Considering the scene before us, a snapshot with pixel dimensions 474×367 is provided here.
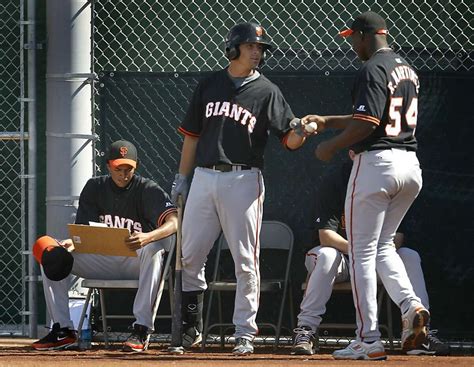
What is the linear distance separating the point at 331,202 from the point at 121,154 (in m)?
1.44

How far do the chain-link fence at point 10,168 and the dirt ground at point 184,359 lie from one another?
982 mm

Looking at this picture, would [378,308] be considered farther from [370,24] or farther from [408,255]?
[370,24]

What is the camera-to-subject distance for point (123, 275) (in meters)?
7.60

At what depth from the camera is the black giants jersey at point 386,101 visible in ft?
20.2

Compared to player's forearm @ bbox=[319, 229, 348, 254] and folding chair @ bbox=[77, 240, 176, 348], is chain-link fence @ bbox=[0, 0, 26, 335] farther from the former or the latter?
player's forearm @ bbox=[319, 229, 348, 254]

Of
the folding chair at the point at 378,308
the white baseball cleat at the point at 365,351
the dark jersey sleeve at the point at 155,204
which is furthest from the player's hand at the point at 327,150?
the dark jersey sleeve at the point at 155,204

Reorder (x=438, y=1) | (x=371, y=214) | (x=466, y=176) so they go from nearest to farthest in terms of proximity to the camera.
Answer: (x=371, y=214)
(x=466, y=176)
(x=438, y=1)

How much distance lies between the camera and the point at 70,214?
7977 mm

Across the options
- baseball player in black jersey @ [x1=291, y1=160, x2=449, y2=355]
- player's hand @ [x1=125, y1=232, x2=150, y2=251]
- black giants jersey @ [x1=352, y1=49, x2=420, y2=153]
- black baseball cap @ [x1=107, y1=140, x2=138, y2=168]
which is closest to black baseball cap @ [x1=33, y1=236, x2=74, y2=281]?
player's hand @ [x1=125, y1=232, x2=150, y2=251]

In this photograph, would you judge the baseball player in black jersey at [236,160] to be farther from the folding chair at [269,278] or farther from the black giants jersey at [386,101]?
the black giants jersey at [386,101]

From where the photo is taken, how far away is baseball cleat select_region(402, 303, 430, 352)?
6230 mm

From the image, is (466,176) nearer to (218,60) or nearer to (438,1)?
(438,1)

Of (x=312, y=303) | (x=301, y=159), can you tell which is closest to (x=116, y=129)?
(x=301, y=159)

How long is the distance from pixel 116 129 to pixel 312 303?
2.02 metres
